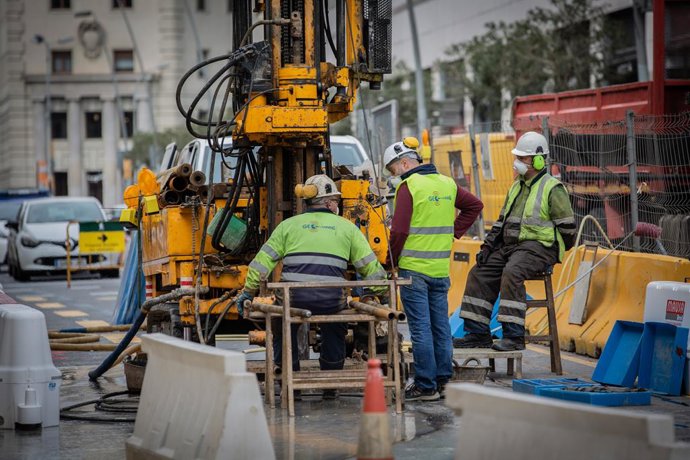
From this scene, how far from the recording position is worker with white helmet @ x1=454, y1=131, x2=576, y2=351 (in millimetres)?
11984

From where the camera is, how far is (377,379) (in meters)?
7.12

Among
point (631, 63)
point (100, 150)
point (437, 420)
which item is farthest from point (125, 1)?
point (437, 420)

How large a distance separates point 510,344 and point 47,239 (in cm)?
1884

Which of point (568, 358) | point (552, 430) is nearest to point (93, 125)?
point (568, 358)

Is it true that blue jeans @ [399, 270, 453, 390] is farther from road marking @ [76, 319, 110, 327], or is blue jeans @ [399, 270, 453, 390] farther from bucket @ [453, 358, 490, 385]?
road marking @ [76, 319, 110, 327]

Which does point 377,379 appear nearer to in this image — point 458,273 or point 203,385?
point 203,385

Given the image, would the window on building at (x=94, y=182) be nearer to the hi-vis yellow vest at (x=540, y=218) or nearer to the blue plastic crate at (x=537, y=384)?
the hi-vis yellow vest at (x=540, y=218)

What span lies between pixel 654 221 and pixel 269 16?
25.2ft

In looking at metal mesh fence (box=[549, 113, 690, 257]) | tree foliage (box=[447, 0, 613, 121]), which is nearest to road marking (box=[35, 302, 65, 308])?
metal mesh fence (box=[549, 113, 690, 257])

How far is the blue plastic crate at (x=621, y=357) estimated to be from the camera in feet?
36.8

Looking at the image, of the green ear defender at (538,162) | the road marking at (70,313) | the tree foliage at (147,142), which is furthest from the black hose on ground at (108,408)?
the tree foliage at (147,142)

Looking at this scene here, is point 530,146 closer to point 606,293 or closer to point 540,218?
point 540,218

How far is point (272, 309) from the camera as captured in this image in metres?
A: 10.0

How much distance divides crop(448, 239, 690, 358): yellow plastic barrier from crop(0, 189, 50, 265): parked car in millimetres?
19929
